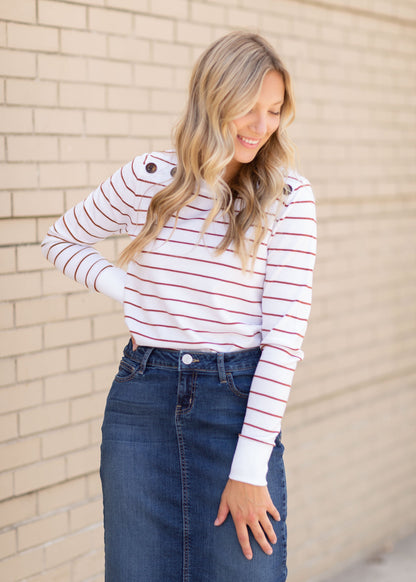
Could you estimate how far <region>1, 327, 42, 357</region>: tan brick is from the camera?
10.2ft

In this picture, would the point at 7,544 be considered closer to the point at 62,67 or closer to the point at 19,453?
the point at 19,453

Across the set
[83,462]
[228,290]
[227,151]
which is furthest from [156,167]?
[83,462]

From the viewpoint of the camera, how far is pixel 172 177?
2.26 meters

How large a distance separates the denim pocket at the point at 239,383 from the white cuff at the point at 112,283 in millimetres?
410

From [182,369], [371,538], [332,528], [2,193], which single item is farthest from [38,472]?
[371,538]

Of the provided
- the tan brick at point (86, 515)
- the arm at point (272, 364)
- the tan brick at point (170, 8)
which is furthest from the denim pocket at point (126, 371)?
the tan brick at point (170, 8)

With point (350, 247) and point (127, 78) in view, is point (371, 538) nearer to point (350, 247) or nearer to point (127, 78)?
point (350, 247)

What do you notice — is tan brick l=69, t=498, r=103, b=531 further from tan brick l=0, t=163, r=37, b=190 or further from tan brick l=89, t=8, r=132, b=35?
tan brick l=89, t=8, r=132, b=35

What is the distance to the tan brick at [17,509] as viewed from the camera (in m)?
3.19

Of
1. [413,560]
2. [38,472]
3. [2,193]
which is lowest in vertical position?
[413,560]

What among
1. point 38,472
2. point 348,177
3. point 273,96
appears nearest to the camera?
point 273,96

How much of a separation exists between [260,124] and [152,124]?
1516 mm

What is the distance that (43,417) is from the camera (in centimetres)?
328

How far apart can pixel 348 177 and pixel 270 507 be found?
2854 millimetres
